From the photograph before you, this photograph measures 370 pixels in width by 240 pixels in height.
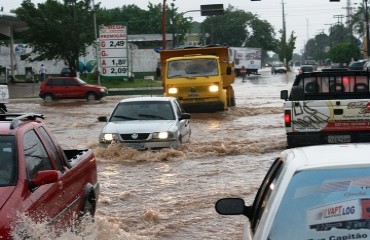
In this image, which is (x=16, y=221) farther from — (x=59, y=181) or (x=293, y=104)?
(x=293, y=104)

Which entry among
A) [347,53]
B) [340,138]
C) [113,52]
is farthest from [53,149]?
[347,53]

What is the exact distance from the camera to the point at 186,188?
13.4 m

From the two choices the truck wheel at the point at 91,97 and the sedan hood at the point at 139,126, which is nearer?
the sedan hood at the point at 139,126

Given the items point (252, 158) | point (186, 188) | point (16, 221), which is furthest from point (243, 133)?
point (16, 221)

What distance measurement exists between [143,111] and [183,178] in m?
3.71

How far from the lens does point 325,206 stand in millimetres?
4074

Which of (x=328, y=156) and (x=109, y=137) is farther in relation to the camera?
(x=109, y=137)

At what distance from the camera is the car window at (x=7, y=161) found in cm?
620

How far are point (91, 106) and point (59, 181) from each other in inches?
1276

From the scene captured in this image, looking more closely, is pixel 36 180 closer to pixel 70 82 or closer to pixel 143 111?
pixel 143 111

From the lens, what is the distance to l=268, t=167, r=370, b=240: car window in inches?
157

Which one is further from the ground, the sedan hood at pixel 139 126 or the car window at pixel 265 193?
the car window at pixel 265 193

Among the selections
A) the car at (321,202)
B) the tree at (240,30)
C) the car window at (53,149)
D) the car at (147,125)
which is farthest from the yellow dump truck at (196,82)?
the tree at (240,30)

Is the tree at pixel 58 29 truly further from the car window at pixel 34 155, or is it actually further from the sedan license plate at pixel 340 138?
the car window at pixel 34 155
